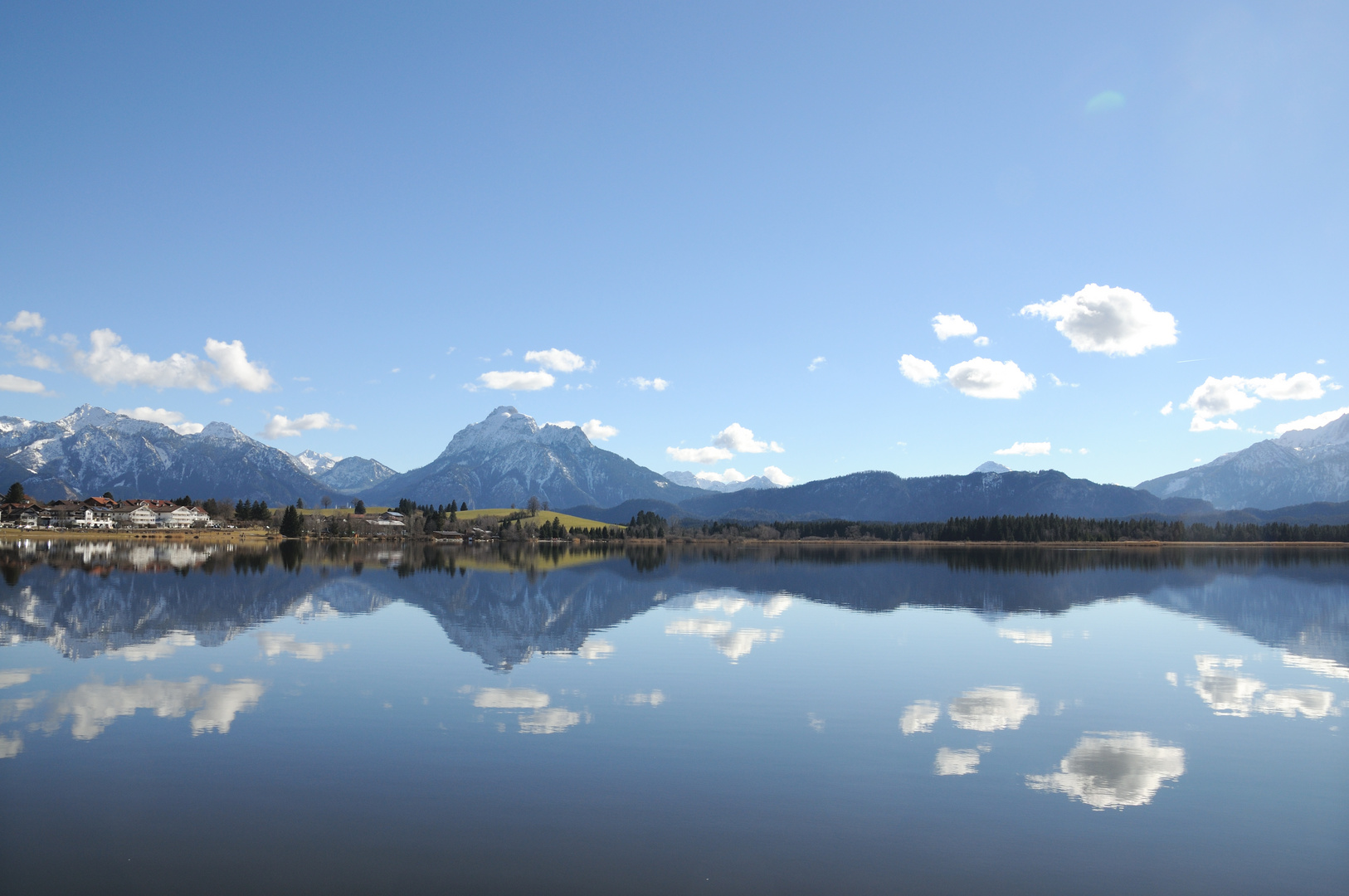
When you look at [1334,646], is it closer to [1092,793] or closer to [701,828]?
[1092,793]

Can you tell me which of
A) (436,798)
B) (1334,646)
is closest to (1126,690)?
(1334,646)

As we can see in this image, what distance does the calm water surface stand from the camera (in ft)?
44.9

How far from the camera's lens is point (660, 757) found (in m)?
20.3

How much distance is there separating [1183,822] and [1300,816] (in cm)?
309

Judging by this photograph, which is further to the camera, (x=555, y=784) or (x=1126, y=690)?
(x=1126, y=690)

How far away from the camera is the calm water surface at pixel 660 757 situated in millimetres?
13688

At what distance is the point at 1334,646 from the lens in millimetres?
43094

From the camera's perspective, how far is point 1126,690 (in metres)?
30.5

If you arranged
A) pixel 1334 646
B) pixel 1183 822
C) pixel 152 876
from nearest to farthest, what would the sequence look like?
pixel 152 876, pixel 1183 822, pixel 1334 646

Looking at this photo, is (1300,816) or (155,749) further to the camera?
(155,749)

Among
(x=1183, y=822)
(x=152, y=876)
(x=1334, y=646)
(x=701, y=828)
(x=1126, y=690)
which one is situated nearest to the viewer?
(x=152, y=876)

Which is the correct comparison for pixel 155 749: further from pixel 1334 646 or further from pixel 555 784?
pixel 1334 646

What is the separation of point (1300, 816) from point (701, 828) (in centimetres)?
1350

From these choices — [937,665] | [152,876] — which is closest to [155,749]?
[152,876]
